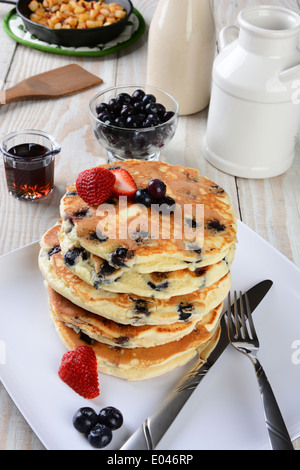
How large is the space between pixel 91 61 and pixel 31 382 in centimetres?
185

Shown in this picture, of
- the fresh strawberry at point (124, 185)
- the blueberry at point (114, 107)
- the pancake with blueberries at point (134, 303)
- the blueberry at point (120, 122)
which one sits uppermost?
the fresh strawberry at point (124, 185)

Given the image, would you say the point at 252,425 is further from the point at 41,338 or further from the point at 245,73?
the point at 245,73

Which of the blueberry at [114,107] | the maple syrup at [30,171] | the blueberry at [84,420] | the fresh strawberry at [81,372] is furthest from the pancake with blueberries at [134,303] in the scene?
the blueberry at [114,107]

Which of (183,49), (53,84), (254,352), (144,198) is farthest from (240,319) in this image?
(53,84)

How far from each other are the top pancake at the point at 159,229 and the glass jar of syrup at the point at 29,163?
0.52 m

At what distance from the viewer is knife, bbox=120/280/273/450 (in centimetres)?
116

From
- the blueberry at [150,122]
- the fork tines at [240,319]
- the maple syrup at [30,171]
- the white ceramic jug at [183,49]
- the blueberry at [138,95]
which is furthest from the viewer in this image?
the white ceramic jug at [183,49]

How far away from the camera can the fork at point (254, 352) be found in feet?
3.87

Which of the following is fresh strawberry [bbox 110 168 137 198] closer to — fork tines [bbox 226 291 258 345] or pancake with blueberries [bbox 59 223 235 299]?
pancake with blueberries [bbox 59 223 235 299]

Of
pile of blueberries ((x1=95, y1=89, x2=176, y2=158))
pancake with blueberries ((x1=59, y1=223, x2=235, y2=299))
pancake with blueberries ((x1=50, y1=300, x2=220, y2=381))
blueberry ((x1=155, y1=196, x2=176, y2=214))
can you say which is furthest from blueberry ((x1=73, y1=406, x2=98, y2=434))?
pile of blueberries ((x1=95, y1=89, x2=176, y2=158))

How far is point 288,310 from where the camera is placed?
5.05 feet

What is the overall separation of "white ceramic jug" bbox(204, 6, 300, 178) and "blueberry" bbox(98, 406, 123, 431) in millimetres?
1181

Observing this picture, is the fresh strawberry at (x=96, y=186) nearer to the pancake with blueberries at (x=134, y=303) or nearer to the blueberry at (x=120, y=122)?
the pancake with blueberries at (x=134, y=303)

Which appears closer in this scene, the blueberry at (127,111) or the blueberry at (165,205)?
the blueberry at (165,205)
